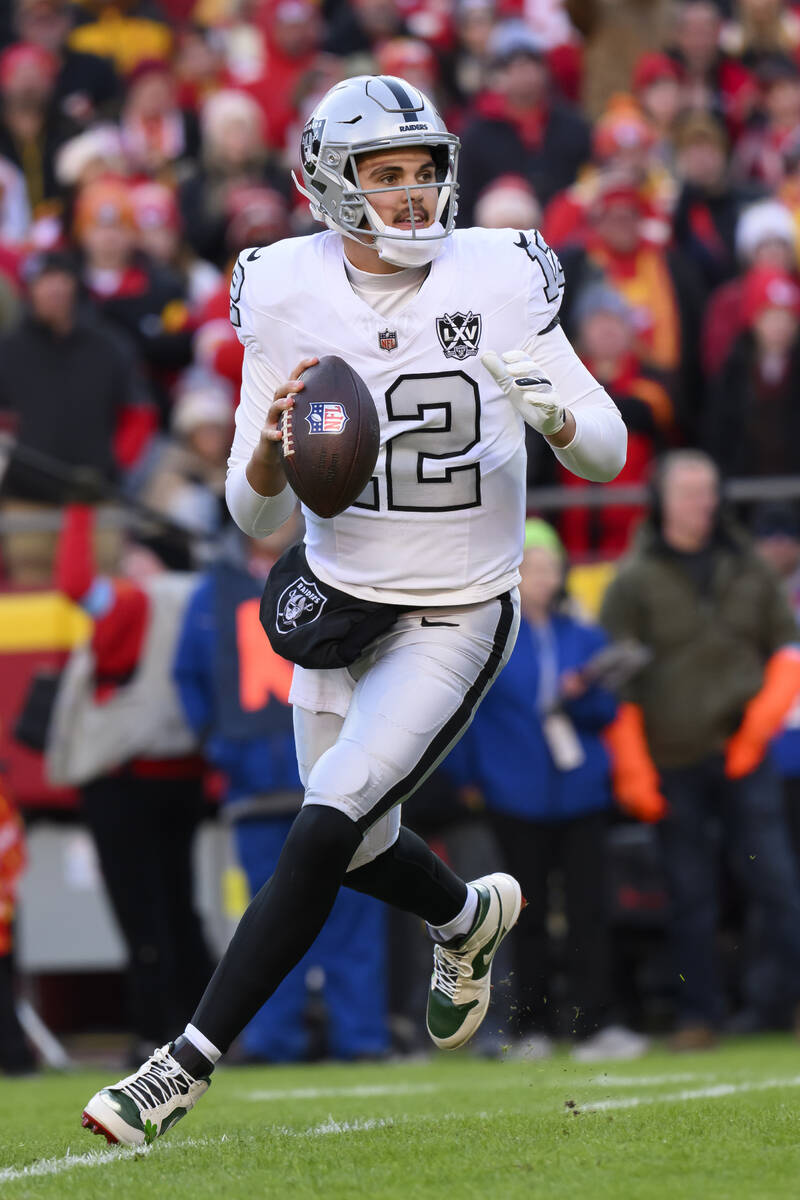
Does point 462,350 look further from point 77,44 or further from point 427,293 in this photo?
point 77,44

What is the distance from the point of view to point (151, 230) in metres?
10.8

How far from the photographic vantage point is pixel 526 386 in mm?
4055

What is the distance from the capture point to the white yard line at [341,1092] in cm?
570

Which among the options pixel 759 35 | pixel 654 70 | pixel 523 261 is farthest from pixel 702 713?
pixel 759 35

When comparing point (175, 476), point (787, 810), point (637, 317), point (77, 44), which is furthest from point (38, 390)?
point (77, 44)

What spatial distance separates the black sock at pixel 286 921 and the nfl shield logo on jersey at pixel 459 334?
962 millimetres

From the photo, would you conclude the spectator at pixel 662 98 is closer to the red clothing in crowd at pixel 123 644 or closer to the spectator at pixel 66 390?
the spectator at pixel 66 390

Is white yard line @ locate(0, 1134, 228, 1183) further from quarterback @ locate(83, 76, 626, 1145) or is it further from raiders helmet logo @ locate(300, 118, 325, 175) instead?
raiders helmet logo @ locate(300, 118, 325, 175)

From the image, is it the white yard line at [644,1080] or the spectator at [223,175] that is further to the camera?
the spectator at [223,175]

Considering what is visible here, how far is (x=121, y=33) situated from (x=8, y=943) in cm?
805

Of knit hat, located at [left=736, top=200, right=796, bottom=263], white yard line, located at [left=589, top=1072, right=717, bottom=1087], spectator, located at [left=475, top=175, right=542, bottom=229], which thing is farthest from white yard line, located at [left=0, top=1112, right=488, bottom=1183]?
knit hat, located at [left=736, top=200, right=796, bottom=263]

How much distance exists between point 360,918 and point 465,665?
332 centimetres

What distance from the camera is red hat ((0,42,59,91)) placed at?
11617mm

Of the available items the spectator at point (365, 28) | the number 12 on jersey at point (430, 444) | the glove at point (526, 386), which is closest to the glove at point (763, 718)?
the number 12 on jersey at point (430, 444)
